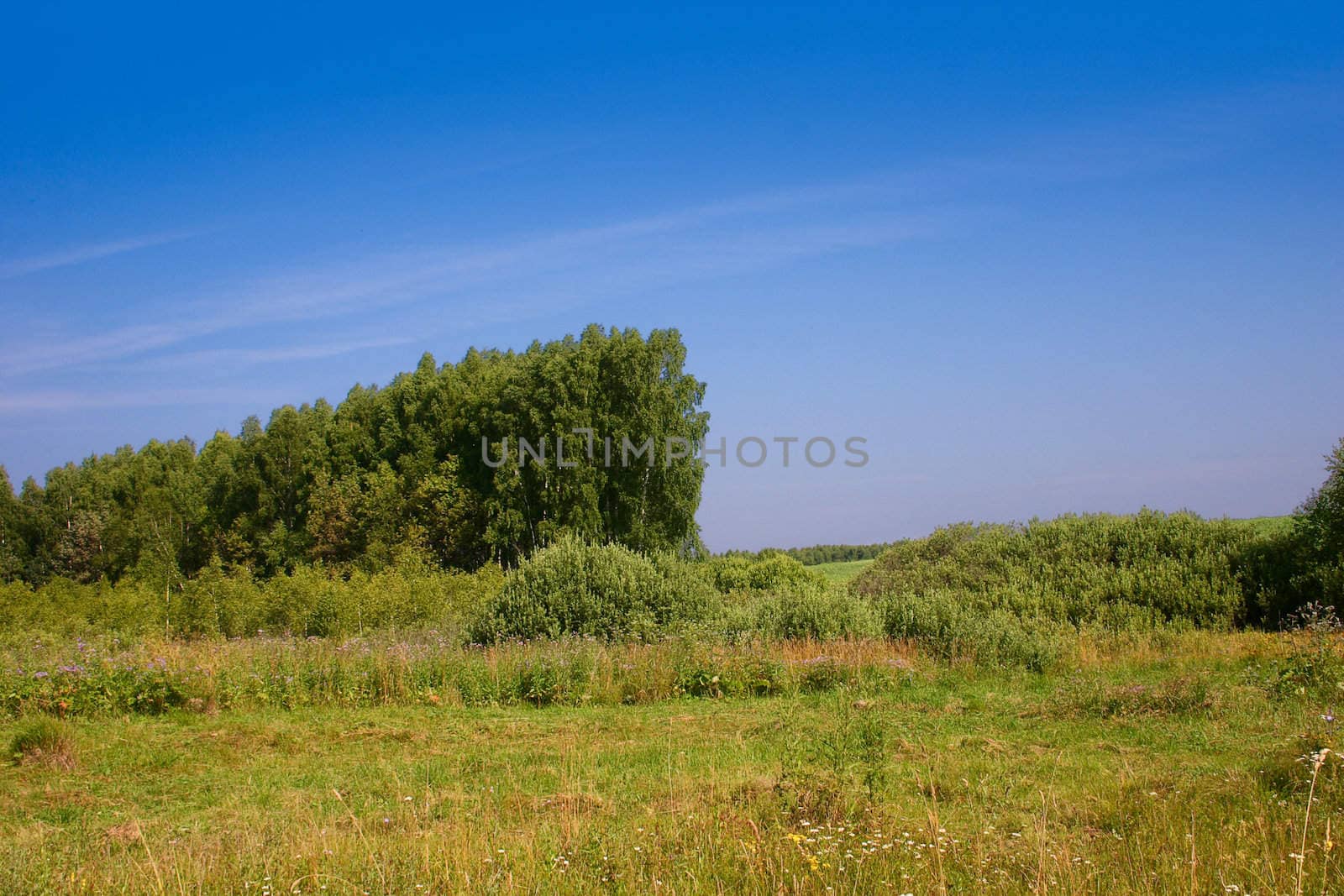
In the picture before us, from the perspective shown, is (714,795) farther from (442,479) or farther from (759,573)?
(442,479)

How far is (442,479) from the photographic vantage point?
37125 mm

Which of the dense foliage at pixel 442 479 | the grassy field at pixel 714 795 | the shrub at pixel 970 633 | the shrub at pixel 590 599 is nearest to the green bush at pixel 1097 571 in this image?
the shrub at pixel 970 633

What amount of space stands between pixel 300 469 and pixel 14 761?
35534 millimetres

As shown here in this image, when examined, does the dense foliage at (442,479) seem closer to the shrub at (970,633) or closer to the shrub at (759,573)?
the shrub at (759,573)

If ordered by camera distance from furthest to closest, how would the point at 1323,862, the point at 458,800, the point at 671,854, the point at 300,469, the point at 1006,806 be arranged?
the point at 300,469, the point at 458,800, the point at 1006,806, the point at 671,854, the point at 1323,862

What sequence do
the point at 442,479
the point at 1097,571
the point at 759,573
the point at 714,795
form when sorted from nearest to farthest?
the point at 714,795
the point at 1097,571
the point at 759,573
the point at 442,479

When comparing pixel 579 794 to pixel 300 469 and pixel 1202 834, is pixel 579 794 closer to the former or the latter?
pixel 1202 834

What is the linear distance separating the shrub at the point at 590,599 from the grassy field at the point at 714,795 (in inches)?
163

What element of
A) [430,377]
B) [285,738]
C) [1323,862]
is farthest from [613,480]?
[1323,862]

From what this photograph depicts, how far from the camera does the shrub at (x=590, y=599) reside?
15414 millimetres

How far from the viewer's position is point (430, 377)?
138ft

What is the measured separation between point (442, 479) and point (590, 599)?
23.0m

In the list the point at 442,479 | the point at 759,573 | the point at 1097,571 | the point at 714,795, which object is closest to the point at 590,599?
the point at 714,795

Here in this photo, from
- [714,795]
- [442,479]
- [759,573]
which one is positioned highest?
[442,479]
